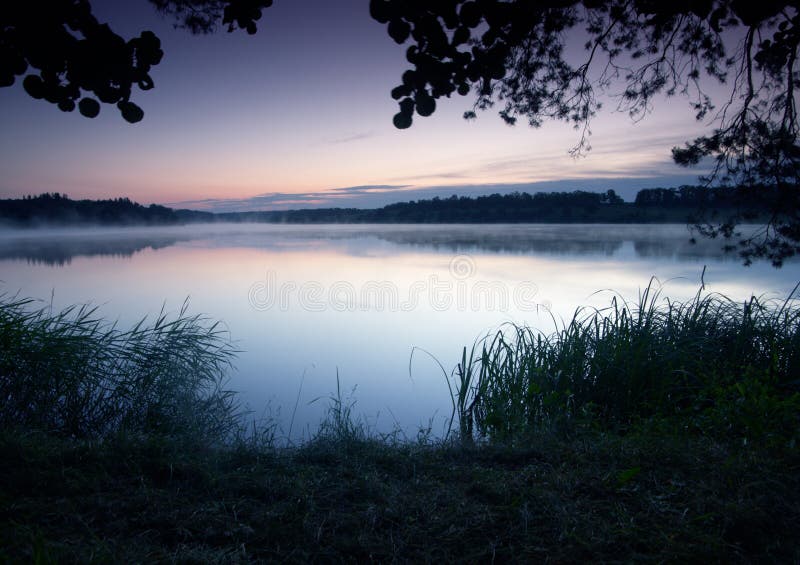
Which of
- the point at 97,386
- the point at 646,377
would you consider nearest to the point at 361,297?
the point at 97,386

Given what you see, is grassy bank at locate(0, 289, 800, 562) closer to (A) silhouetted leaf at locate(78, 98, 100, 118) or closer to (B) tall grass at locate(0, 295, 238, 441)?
(B) tall grass at locate(0, 295, 238, 441)

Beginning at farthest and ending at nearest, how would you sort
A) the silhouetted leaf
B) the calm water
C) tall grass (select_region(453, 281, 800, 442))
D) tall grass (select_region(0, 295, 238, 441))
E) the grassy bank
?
the calm water → tall grass (select_region(0, 295, 238, 441)) → tall grass (select_region(453, 281, 800, 442)) → the silhouetted leaf → the grassy bank

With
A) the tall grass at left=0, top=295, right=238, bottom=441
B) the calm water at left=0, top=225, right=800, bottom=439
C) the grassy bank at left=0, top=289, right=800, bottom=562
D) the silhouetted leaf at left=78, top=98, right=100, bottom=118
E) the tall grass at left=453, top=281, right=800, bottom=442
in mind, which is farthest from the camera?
the calm water at left=0, top=225, right=800, bottom=439

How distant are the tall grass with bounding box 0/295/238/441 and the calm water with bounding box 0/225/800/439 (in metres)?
1.08

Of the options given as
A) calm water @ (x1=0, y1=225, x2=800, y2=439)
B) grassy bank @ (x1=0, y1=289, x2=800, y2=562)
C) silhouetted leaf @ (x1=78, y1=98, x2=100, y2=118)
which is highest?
silhouetted leaf @ (x1=78, y1=98, x2=100, y2=118)

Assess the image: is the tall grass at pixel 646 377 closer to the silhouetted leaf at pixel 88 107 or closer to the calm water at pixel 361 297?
the calm water at pixel 361 297

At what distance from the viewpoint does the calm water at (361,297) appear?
7000 mm

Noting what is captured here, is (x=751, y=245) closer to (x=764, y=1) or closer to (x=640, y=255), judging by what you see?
(x=764, y=1)

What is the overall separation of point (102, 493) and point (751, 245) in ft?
20.0

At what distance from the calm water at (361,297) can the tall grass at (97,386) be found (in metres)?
1.08

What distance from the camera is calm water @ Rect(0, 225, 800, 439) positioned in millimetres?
7000

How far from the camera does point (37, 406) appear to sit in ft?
14.0

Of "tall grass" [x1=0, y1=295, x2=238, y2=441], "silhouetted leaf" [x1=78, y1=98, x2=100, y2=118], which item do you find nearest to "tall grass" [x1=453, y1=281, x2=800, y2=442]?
"tall grass" [x1=0, y1=295, x2=238, y2=441]

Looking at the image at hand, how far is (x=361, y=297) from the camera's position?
14406 mm
